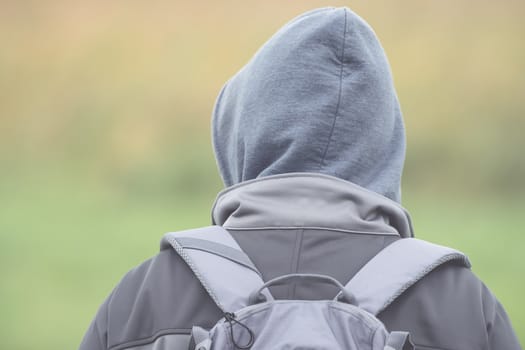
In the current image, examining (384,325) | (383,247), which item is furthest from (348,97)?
(384,325)

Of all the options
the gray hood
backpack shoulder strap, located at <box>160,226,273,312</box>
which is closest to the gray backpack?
backpack shoulder strap, located at <box>160,226,273,312</box>

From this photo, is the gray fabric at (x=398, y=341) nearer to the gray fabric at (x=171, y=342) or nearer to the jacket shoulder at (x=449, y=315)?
the jacket shoulder at (x=449, y=315)

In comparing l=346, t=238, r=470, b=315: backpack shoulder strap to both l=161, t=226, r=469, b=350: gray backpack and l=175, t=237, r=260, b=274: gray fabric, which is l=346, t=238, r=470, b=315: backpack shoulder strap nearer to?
l=161, t=226, r=469, b=350: gray backpack

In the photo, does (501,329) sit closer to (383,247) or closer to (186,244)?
(383,247)

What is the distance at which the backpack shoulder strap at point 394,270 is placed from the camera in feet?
4.12

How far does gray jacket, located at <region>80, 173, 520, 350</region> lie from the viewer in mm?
1280

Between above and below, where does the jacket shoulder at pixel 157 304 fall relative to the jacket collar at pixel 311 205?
below

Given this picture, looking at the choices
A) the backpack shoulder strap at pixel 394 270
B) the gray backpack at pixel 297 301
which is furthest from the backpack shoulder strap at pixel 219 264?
the backpack shoulder strap at pixel 394 270

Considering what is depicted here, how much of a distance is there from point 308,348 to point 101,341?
0.33 m

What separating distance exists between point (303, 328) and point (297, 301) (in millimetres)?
49

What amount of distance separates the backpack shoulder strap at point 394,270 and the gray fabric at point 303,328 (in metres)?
0.04

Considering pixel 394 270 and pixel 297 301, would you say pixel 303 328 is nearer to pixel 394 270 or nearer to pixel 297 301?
pixel 297 301

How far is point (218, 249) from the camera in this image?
4.35 feet

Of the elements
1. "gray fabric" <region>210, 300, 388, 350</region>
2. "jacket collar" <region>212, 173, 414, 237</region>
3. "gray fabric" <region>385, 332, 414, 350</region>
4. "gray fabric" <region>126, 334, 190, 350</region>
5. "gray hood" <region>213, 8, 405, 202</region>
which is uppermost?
"gray hood" <region>213, 8, 405, 202</region>
